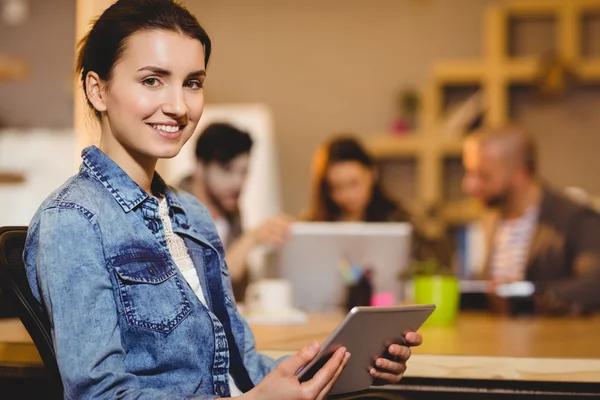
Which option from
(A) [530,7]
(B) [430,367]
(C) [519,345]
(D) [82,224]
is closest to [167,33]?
(D) [82,224]

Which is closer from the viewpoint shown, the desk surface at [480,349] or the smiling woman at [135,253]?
the smiling woman at [135,253]

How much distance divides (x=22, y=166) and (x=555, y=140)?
130 inches

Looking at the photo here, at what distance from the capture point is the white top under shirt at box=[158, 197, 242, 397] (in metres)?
1.34

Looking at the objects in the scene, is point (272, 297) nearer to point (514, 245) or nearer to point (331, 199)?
point (331, 199)

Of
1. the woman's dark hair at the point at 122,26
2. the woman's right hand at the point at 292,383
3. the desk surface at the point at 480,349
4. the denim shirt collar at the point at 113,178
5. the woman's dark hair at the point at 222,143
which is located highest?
the woman's dark hair at the point at 122,26

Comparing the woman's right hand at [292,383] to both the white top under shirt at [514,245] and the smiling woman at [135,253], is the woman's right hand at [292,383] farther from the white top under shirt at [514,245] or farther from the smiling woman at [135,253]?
the white top under shirt at [514,245]

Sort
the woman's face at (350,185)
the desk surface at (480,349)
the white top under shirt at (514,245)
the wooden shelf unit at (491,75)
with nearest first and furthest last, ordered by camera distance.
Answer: the desk surface at (480,349) → the white top under shirt at (514,245) → the woman's face at (350,185) → the wooden shelf unit at (491,75)

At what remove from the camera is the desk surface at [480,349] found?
1602 mm

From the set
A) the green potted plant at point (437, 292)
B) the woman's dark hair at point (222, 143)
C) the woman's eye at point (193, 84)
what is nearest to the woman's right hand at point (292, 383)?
the woman's eye at point (193, 84)

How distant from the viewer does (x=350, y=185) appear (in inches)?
152

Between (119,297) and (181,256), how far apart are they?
18 centimetres

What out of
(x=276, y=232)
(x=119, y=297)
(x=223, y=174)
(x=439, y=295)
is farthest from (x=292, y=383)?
(x=223, y=174)

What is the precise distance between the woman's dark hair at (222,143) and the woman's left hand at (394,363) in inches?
78.9

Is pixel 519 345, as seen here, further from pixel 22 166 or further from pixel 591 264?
pixel 22 166
